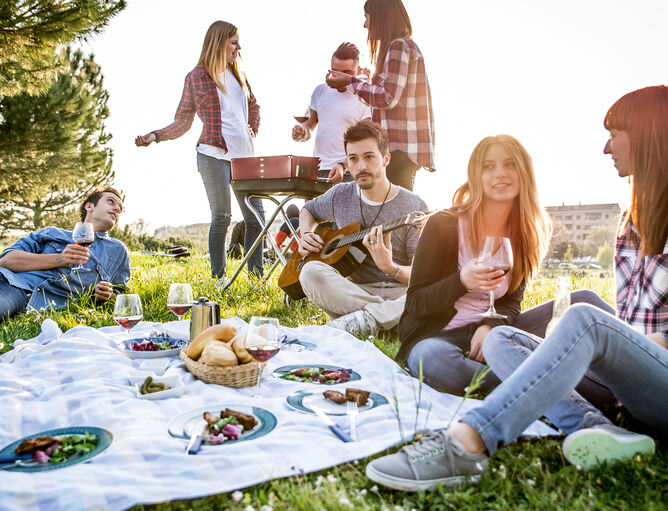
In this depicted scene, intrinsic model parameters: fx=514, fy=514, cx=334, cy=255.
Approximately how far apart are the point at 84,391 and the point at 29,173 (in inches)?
538

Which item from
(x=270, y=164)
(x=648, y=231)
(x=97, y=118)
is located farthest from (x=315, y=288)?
(x=97, y=118)

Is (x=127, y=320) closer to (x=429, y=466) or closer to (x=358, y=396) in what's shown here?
(x=358, y=396)

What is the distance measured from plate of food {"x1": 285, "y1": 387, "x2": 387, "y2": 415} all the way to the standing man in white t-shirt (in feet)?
9.04

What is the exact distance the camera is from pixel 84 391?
7.10ft

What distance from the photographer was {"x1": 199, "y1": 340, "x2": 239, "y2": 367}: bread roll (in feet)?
7.57

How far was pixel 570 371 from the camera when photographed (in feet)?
5.08

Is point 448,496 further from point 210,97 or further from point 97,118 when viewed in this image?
point 97,118

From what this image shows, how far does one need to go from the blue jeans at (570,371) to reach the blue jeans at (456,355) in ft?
2.11

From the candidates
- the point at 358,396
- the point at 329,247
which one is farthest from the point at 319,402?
the point at 329,247

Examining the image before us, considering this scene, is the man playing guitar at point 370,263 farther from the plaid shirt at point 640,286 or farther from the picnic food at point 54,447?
the picnic food at point 54,447

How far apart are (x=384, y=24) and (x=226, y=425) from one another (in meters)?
3.20

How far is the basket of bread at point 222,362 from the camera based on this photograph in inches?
90.7

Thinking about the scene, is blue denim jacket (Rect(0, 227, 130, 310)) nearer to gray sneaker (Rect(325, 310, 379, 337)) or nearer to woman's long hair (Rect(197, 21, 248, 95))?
woman's long hair (Rect(197, 21, 248, 95))

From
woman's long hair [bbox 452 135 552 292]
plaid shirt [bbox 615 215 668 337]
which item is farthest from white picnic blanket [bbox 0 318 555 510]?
woman's long hair [bbox 452 135 552 292]
